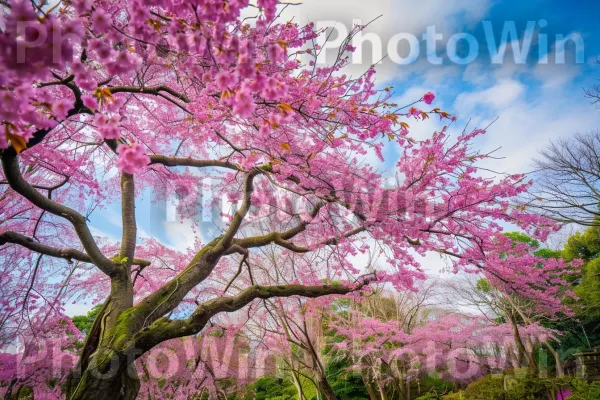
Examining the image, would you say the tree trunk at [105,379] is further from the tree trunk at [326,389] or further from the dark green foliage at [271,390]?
the dark green foliage at [271,390]

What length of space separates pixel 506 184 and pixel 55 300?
950 centimetres

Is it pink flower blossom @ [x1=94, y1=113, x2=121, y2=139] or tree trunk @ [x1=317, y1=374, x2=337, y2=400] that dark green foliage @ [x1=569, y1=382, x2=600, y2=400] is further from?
pink flower blossom @ [x1=94, y1=113, x2=121, y2=139]

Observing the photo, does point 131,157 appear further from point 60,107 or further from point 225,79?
point 225,79

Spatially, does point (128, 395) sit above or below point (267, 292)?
below

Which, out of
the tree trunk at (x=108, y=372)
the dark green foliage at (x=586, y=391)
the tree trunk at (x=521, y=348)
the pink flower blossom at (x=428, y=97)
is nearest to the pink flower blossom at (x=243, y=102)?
the pink flower blossom at (x=428, y=97)

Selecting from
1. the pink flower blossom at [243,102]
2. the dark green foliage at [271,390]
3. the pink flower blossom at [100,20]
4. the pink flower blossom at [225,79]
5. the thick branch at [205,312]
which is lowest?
the dark green foliage at [271,390]

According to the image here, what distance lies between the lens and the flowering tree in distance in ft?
5.27

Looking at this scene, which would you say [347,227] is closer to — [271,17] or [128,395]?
[128,395]

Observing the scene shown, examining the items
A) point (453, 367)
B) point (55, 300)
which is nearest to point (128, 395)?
point (55, 300)

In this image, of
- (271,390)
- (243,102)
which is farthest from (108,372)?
(271,390)

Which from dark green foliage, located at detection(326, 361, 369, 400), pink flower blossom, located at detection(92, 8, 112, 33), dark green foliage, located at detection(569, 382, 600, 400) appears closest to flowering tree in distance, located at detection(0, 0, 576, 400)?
pink flower blossom, located at detection(92, 8, 112, 33)

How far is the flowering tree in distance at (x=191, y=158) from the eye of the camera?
161 cm

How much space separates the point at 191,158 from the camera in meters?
5.11

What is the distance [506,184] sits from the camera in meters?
4.82
